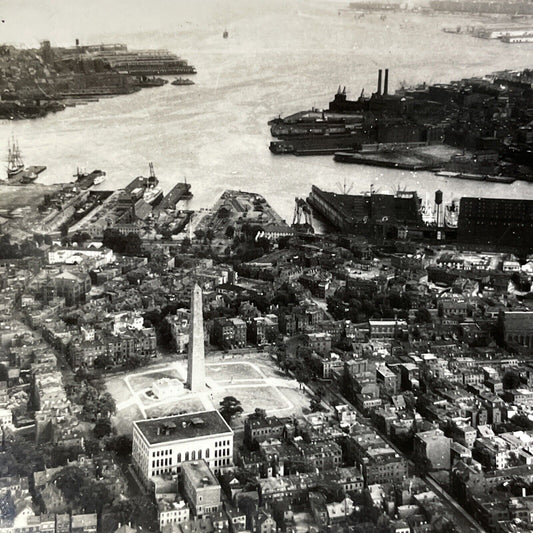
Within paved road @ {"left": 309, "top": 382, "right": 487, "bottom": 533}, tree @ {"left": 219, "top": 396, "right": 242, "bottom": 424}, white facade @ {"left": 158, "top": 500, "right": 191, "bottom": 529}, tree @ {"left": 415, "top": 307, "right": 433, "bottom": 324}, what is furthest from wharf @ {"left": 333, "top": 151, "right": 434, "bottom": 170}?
white facade @ {"left": 158, "top": 500, "right": 191, "bottom": 529}

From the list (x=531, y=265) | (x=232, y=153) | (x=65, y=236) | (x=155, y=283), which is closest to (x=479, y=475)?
(x=155, y=283)

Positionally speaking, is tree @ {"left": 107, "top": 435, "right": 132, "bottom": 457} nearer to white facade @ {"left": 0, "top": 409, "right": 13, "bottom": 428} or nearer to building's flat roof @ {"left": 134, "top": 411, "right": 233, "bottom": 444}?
building's flat roof @ {"left": 134, "top": 411, "right": 233, "bottom": 444}

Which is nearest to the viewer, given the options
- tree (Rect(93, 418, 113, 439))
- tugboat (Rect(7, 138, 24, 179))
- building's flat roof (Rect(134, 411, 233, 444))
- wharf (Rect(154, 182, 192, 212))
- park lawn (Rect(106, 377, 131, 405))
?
building's flat roof (Rect(134, 411, 233, 444))

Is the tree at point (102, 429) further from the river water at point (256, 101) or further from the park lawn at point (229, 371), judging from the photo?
the river water at point (256, 101)

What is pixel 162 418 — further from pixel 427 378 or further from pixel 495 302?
pixel 495 302

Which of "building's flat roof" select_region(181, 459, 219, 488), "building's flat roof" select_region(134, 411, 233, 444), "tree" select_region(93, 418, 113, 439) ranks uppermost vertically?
"building's flat roof" select_region(134, 411, 233, 444)

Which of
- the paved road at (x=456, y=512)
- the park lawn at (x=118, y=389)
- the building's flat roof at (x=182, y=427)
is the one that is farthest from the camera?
the park lawn at (x=118, y=389)

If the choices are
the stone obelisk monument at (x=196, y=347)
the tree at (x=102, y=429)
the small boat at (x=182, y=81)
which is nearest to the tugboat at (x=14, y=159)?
the small boat at (x=182, y=81)


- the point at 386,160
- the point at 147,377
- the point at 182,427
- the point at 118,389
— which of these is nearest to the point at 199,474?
the point at 182,427
